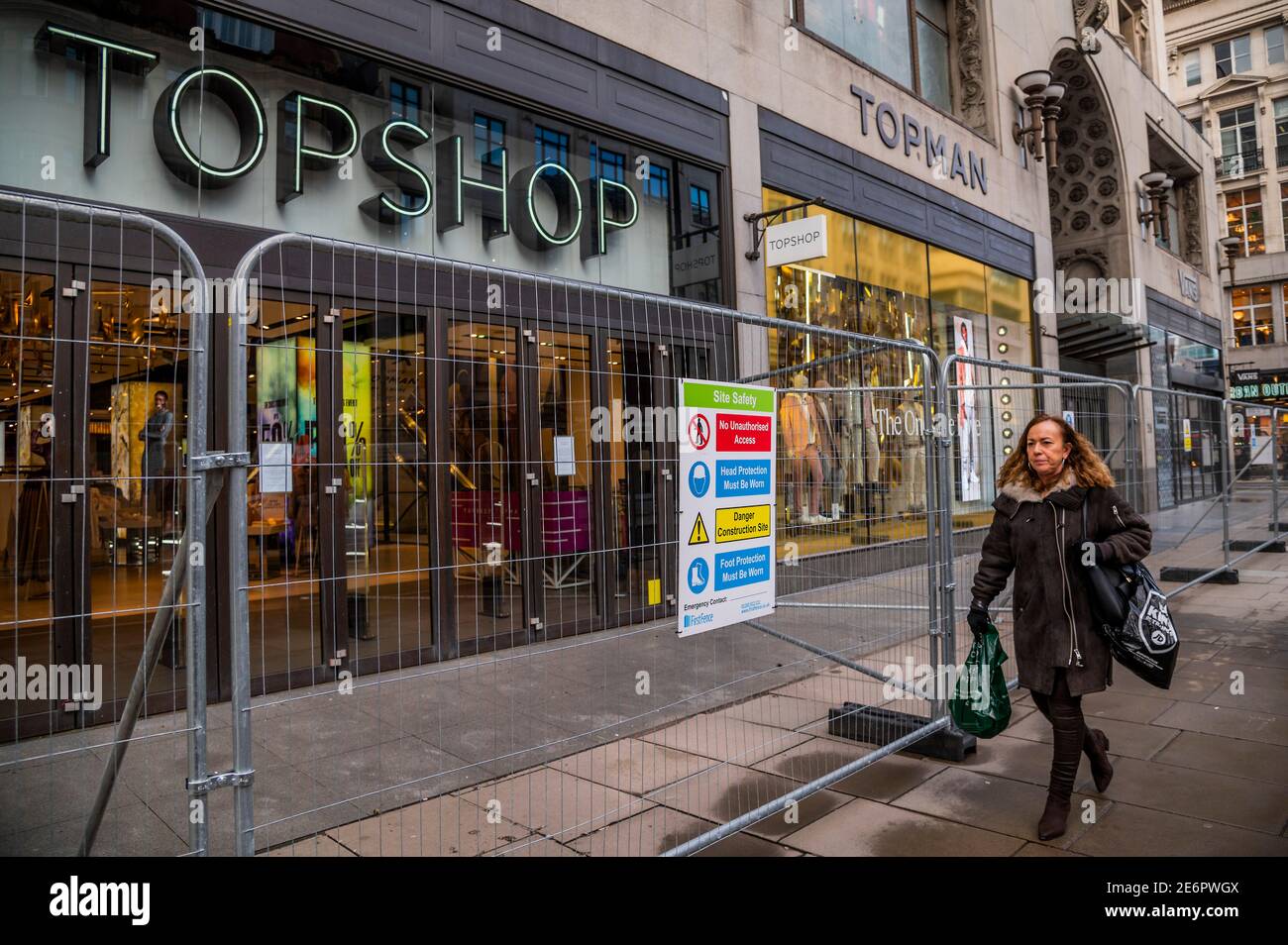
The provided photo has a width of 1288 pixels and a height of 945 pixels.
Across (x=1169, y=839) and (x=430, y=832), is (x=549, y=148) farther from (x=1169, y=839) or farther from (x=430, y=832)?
(x=1169, y=839)

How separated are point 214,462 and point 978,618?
11.2ft

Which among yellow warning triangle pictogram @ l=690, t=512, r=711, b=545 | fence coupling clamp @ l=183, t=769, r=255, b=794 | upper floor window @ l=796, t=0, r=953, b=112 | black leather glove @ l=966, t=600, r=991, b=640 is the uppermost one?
upper floor window @ l=796, t=0, r=953, b=112

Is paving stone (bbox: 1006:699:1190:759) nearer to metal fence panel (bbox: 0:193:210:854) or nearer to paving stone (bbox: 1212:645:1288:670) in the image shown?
paving stone (bbox: 1212:645:1288:670)

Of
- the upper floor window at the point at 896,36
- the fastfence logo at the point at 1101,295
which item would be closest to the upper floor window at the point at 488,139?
the upper floor window at the point at 896,36

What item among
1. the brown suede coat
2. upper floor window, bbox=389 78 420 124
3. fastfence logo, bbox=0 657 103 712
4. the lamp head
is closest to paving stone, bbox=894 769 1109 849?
the brown suede coat

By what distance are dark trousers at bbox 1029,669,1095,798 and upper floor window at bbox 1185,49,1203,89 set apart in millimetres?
54073

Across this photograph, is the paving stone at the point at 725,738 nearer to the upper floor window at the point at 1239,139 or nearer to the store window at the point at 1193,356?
the store window at the point at 1193,356

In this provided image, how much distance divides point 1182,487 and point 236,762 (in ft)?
48.0

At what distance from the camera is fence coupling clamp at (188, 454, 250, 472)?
2486 millimetres

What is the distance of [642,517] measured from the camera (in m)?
3.59

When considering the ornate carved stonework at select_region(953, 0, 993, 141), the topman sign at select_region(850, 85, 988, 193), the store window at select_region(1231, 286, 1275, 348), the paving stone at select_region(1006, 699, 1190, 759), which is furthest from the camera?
the store window at select_region(1231, 286, 1275, 348)

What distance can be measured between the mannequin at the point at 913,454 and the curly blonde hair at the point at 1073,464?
0.82 meters

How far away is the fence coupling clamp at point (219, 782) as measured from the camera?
2.41 metres

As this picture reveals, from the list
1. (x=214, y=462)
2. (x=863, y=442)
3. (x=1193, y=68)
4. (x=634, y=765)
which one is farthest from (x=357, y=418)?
(x=1193, y=68)
